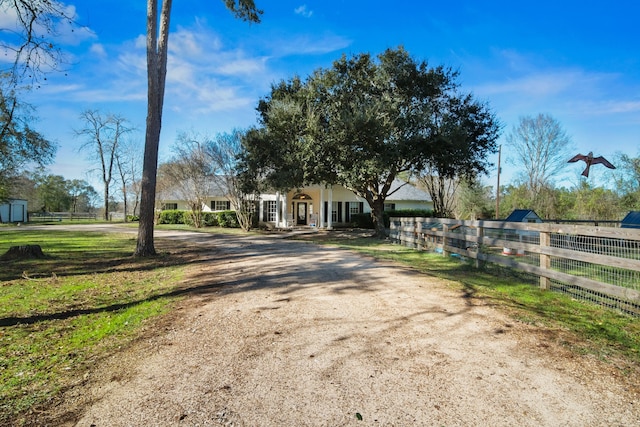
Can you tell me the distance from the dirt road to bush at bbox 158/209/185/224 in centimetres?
2971

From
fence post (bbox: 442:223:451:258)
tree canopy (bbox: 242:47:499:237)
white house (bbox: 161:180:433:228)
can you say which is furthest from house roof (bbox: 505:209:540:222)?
white house (bbox: 161:180:433:228)

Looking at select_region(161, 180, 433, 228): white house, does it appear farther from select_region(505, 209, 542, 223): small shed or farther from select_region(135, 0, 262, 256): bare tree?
select_region(135, 0, 262, 256): bare tree

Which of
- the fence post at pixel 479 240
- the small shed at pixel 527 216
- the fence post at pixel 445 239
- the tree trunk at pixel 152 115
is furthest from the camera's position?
the small shed at pixel 527 216

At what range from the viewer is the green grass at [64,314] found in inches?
121

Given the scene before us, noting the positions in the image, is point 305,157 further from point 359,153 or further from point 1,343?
point 1,343

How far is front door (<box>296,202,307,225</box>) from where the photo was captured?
1130 inches

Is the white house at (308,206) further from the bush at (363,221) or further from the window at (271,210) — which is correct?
the bush at (363,221)

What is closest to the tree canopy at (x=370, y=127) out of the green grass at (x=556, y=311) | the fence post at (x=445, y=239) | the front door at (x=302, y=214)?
the fence post at (x=445, y=239)

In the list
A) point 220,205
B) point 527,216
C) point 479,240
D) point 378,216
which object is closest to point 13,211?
point 220,205

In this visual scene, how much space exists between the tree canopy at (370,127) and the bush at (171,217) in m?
17.5

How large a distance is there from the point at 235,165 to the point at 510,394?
20260 mm

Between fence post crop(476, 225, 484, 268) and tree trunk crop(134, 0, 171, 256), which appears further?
tree trunk crop(134, 0, 171, 256)

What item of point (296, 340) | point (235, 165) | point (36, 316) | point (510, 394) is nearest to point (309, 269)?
point (296, 340)

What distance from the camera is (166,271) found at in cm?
812
